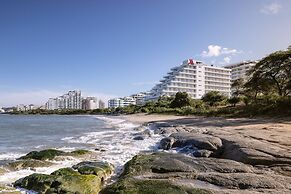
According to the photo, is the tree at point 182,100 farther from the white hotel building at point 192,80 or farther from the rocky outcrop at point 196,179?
the rocky outcrop at point 196,179

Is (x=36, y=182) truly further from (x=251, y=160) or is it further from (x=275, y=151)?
(x=275, y=151)

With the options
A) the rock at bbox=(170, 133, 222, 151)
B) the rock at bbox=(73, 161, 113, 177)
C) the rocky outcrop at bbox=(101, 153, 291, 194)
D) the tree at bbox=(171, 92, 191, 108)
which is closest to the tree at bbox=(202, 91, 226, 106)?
the tree at bbox=(171, 92, 191, 108)

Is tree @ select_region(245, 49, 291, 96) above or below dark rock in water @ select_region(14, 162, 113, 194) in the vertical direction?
above

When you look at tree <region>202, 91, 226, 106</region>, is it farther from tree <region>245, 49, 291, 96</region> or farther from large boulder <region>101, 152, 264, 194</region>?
large boulder <region>101, 152, 264, 194</region>

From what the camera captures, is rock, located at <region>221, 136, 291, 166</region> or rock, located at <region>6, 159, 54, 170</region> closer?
rock, located at <region>221, 136, 291, 166</region>

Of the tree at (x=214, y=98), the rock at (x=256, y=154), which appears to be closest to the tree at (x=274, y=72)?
the rock at (x=256, y=154)

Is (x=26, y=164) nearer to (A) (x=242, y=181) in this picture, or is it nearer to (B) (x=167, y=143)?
(B) (x=167, y=143)

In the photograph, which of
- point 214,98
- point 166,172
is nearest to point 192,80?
point 214,98

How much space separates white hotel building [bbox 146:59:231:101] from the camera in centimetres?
12081

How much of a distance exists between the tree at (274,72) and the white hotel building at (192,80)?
7196 cm

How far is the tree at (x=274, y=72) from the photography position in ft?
133

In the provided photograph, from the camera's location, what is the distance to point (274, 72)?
43281mm

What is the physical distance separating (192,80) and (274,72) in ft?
262

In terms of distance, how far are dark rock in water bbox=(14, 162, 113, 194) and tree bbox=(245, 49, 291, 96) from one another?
34342 mm
